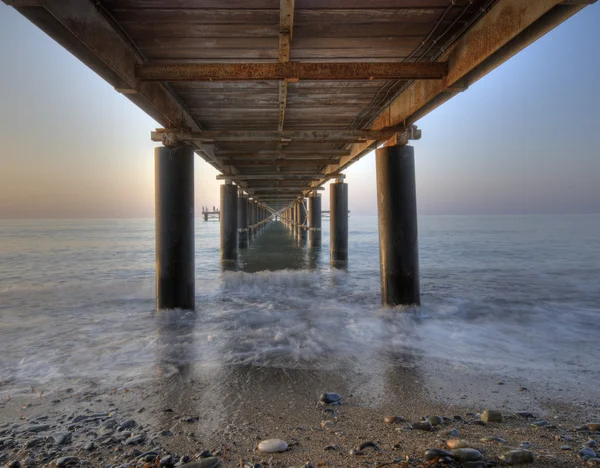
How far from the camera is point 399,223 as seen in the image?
17.6 feet

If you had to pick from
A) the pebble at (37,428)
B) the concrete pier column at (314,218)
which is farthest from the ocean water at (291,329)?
the concrete pier column at (314,218)

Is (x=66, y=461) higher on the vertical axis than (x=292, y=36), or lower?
lower

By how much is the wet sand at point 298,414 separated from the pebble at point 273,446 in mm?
31

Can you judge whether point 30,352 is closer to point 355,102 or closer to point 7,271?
point 355,102

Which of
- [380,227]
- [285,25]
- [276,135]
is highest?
[285,25]

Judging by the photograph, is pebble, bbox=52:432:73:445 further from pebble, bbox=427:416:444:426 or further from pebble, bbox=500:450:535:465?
pebble, bbox=500:450:535:465

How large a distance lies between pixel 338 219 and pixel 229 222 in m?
3.89

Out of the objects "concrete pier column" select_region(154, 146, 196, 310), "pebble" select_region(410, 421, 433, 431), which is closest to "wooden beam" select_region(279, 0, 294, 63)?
"concrete pier column" select_region(154, 146, 196, 310)

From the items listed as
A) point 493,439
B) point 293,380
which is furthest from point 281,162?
point 493,439

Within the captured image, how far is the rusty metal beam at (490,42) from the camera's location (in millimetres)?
2508

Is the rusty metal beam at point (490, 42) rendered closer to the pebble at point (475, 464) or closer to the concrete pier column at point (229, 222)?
the pebble at point (475, 464)

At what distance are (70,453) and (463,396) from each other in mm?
2763

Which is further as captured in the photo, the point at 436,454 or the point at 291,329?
the point at 291,329

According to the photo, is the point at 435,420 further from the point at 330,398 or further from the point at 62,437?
the point at 62,437
